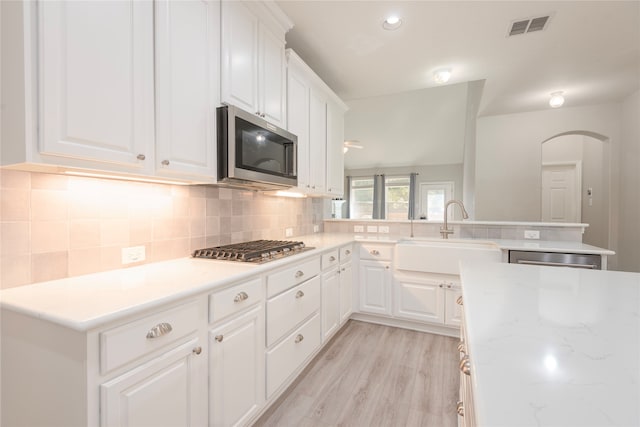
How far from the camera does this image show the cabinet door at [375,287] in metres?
2.92

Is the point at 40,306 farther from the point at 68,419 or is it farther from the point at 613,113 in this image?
the point at 613,113

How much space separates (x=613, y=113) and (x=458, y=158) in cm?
327

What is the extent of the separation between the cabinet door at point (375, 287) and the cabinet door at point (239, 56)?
1.85 m

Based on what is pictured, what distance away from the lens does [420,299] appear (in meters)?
2.80

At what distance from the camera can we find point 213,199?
2.03 m

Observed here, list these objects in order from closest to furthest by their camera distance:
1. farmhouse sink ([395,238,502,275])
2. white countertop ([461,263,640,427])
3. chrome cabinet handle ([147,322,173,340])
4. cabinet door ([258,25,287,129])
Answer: white countertop ([461,263,640,427]) < chrome cabinet handle ([147,322,173,340]) < cabinet door ([258,25,287,129]) < farmhouse sink ([395,238,502,275])

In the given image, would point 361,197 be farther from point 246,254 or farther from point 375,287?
point 246,254

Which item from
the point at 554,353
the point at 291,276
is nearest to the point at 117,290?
the point at 291,276

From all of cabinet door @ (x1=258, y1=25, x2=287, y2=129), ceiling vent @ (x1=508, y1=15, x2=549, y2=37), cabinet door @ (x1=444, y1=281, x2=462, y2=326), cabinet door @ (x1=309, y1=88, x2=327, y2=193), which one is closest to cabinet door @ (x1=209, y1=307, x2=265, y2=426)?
cabinet door @ (x1=258, y1=25, x2=287, y2=129)

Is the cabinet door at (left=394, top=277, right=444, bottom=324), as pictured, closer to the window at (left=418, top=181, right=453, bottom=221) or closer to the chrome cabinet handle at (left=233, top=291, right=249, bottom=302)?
the chrome cabinet handle at (left=233, top=291, right=249, bottom=302)

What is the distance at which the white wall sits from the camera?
11.3 ft

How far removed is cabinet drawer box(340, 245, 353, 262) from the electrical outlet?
1619mm

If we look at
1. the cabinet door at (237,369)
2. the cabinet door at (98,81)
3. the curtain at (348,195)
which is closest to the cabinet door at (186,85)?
the cabinet door at (98,81)

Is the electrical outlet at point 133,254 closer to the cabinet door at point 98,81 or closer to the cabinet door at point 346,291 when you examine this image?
the cabinet door at point 98,81
